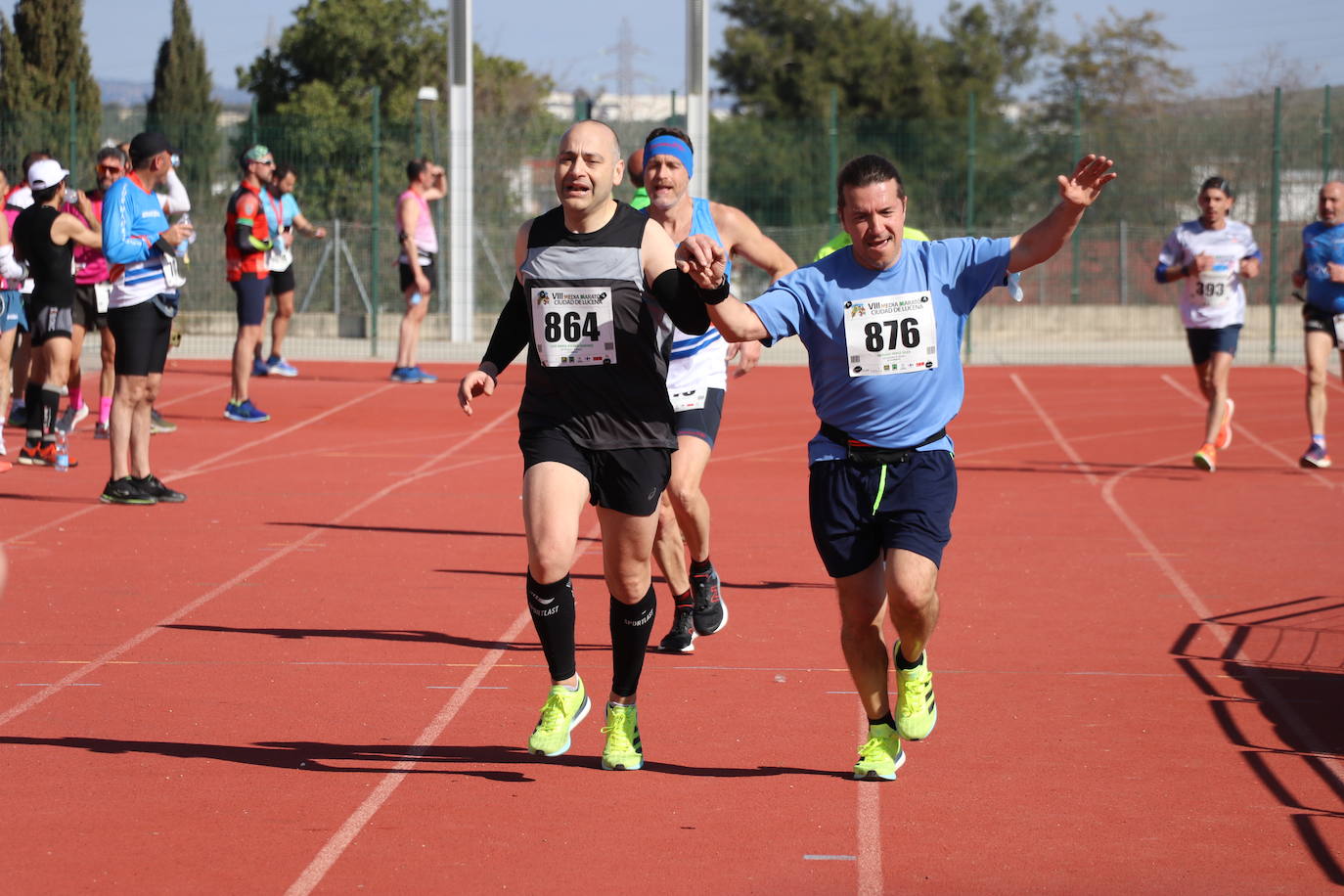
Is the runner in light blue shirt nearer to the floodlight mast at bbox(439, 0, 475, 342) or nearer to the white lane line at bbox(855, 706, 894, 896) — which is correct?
the white lane line at bbox(855, 706, 894, 896)

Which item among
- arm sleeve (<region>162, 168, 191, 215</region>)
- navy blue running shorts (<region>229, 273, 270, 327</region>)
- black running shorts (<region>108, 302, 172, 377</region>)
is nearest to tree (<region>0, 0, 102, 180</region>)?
navy blue running shorts (<region>229, 273, 270, 327</region>)

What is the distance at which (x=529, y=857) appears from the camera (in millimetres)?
4605

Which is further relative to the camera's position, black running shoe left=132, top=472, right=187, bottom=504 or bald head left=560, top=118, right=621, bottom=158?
black running shoe left=132, top=472, right=187, bottom=504

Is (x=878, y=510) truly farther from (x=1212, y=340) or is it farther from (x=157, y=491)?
(x=1212, y=340)

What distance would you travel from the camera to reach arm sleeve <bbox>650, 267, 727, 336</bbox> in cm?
524

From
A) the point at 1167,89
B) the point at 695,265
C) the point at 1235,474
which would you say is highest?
the point at 1167,89

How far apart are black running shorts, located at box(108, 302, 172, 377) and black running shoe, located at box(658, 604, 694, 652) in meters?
4.63

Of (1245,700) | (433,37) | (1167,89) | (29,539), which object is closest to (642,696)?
(1245,700)

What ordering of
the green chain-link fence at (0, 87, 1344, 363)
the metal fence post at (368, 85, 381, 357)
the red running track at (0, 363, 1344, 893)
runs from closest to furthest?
the red running track at (0, 363, 1344, 893) → the metal fence post at (368, 85, 381, 357) → the green chain-link fence at (0, 87, 1344, 363)

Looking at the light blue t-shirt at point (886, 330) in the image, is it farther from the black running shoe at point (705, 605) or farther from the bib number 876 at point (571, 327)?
the black running shoe at point (705, 605)

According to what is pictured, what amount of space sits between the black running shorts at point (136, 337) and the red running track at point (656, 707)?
3.00ft

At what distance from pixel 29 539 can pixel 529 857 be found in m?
6.03

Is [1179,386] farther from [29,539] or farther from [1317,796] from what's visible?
[1317,796]

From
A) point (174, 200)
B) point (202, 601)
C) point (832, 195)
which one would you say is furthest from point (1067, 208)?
point (832, 195)
